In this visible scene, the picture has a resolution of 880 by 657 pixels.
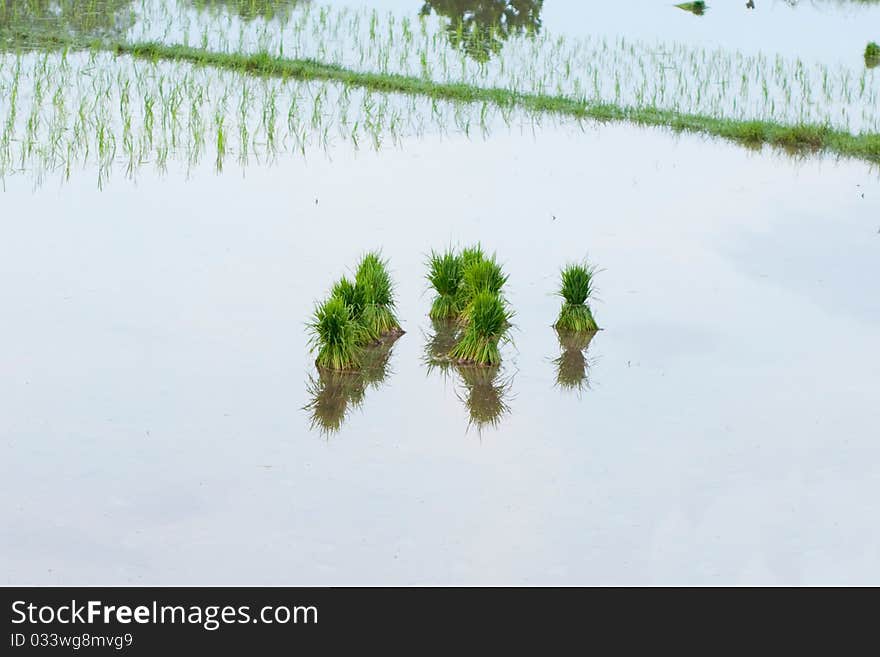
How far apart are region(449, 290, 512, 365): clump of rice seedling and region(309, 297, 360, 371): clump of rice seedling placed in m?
0.54

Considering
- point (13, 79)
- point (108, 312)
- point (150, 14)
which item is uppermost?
point (150, 14)

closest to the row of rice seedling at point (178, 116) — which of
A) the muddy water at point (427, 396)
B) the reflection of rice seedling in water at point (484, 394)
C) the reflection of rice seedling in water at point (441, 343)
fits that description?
the muddy water at point (427, 396)

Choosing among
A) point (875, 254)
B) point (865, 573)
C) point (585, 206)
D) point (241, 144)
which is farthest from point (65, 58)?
point (865, 573)

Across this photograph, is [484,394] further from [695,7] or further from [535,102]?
[695,7]

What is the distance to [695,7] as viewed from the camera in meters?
18.2

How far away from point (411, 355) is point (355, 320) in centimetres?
33

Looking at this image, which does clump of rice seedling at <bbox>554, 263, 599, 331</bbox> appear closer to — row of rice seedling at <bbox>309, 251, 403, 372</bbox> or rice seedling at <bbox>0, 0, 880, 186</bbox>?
row of rice seedling at <bbox>309, 251, 403, 372</bbox>

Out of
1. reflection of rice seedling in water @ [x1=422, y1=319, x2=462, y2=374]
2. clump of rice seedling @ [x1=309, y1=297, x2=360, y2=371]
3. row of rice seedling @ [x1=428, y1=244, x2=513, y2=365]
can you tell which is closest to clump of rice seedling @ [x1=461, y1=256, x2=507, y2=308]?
row of rice seedling @ [x1=428, y1=244, x2=513, y2=365]

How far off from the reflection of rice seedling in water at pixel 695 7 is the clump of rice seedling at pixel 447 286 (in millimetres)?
12269

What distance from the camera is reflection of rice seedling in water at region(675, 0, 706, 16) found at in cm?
1809

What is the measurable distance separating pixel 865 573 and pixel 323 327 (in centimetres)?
271

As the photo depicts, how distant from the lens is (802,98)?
40.0 feet

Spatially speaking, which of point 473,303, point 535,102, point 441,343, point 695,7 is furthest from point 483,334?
point 695,7

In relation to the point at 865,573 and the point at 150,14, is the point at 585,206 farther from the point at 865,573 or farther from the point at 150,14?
the point at 150,14
